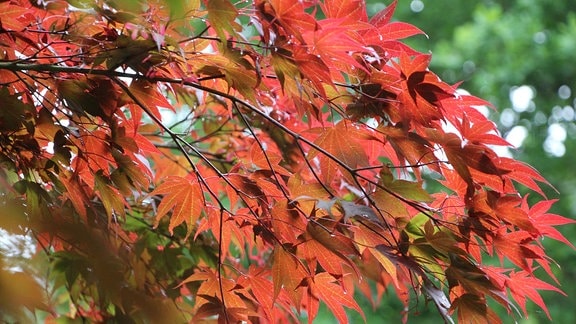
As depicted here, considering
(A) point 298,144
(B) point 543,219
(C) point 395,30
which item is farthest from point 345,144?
(B) point 543,219

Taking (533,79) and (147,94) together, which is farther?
(533,79)

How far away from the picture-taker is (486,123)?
2.66 ft

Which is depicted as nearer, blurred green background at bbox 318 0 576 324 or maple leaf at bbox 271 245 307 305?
maple leaf at bbox 271 245 307 305

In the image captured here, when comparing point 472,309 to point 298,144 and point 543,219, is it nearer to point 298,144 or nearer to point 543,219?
point 543,219

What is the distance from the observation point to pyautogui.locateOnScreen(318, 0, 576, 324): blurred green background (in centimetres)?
453

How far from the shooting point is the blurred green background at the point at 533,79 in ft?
14.9

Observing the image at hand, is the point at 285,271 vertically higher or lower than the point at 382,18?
lower

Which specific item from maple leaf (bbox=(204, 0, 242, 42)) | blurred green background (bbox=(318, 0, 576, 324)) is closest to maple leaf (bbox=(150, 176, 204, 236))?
maple leaf (bbox=(204, 0, 242, 42))

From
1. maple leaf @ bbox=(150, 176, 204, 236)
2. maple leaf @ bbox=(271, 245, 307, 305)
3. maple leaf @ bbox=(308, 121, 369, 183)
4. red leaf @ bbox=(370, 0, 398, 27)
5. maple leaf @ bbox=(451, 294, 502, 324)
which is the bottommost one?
maple leaf @ bbox=(451, 294, 502, 324)

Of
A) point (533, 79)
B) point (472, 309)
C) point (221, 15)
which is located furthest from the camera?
point (533, 79)

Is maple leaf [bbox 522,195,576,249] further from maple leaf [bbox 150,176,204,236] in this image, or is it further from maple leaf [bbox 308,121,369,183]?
maple leaf [bbox 150,176,204,236]

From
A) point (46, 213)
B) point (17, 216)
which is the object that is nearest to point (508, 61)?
point (46, 213)

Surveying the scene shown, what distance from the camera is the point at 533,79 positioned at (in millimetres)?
4992

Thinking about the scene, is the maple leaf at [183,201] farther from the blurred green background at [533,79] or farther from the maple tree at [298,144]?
the blurred green background at [533,79]
